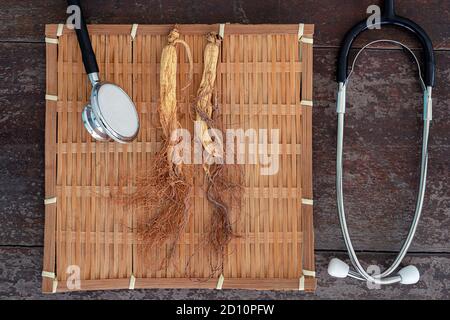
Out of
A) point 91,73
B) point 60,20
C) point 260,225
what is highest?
point 60,20

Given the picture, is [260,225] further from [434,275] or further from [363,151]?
[434,275]

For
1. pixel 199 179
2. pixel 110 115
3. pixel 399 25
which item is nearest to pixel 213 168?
pixel 199 179

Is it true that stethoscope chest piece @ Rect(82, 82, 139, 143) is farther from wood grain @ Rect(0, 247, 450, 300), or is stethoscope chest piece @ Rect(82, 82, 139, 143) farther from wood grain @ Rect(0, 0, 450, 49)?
wood grain @ Rect(0, 247, 450, 300)

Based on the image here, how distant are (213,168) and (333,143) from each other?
248mm

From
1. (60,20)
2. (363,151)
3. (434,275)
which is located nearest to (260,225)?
(363,151)

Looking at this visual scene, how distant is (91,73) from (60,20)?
0.58 feet

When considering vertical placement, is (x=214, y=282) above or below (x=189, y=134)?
below

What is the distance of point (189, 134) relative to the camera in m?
0.80

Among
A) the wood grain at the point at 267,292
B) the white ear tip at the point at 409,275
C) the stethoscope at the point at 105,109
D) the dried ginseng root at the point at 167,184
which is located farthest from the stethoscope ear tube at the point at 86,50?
the white ear tip at the point at 409,275

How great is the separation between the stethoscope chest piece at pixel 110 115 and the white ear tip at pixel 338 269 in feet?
1.45

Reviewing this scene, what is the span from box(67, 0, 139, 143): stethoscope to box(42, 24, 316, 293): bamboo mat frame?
0.03 meters

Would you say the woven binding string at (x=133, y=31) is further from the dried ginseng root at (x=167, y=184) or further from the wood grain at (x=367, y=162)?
the wood grain at (x=367, y=162)

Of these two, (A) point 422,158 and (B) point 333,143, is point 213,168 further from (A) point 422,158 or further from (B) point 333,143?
(A) point 422,158

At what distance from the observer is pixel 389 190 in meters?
0.83
